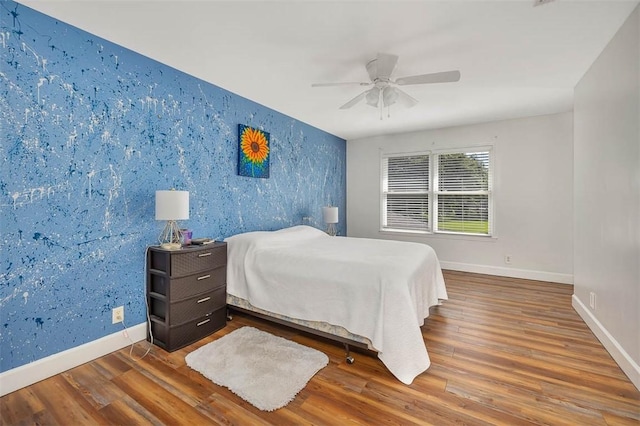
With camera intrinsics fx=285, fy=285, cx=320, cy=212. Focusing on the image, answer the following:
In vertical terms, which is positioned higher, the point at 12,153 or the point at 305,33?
the point at 305,33

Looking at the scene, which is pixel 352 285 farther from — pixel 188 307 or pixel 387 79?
pixel 387 79

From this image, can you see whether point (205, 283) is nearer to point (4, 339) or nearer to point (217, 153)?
point (4, 339)

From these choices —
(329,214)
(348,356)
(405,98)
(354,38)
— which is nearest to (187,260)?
(348,356)

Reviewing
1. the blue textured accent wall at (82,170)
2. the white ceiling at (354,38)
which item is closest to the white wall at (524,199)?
the white ceiling at (354,38)

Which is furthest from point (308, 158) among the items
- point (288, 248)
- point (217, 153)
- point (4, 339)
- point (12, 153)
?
point (4, 339)

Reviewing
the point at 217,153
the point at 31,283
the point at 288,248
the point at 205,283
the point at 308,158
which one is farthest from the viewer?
the point at 308,158

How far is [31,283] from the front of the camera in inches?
74.9

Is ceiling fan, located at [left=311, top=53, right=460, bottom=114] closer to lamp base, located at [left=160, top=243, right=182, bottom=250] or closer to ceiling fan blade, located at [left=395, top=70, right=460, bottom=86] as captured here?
ceiling fan blade, located at [left=395, top=70, right=460, bottom=86]

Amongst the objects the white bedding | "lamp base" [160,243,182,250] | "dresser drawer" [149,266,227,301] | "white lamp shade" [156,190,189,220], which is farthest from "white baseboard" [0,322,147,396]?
"white lamp shade" [156,190,189,220]

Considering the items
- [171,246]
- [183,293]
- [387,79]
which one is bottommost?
[183,293]

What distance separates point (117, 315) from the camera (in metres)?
2.34

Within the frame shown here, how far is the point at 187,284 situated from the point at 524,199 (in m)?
4.77

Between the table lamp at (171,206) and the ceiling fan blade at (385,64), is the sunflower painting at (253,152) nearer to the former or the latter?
the table lamp at (171,206)

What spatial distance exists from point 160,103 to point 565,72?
390 cm
